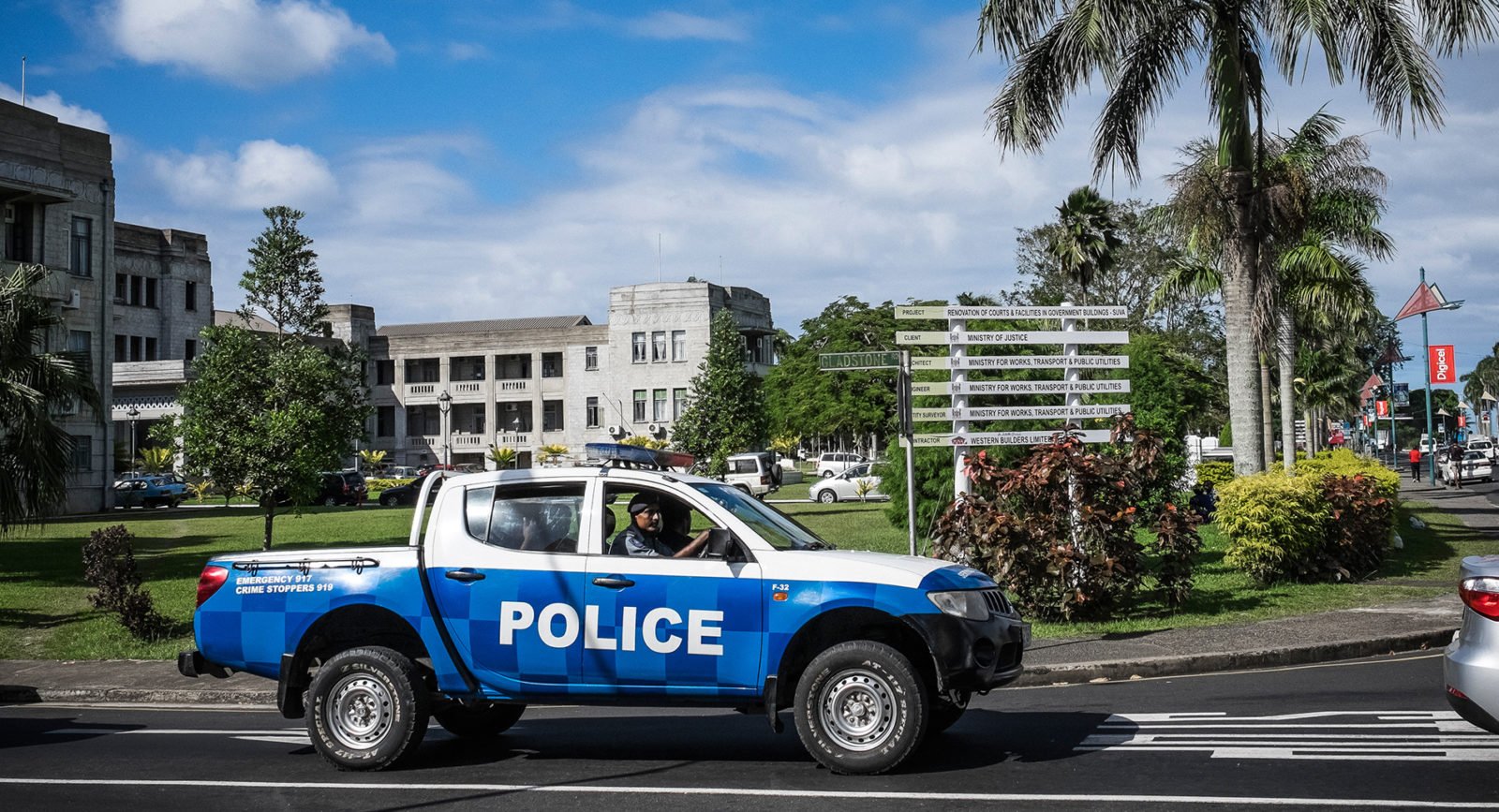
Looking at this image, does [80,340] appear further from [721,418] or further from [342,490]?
[721,418]

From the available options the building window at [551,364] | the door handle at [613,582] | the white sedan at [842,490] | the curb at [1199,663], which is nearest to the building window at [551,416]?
the building window at [551,364]

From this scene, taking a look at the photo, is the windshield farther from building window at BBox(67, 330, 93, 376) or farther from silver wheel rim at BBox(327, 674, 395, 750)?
building window at BBox(67, 330, 93, 376)

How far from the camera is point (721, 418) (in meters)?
50.9

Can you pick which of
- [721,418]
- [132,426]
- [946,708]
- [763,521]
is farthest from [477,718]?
[132,426]

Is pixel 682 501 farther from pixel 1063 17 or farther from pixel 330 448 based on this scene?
pixel 330 448

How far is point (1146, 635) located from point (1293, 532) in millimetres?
4475

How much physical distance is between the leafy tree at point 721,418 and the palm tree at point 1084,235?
1307cm

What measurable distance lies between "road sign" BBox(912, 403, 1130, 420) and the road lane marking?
930 centimetres

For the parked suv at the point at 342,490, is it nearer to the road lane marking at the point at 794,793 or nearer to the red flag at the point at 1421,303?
the red flag at the point at 1421,303

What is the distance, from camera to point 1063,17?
19.2 meters

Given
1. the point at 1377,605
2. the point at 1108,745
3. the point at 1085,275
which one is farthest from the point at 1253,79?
the point at 1085,275

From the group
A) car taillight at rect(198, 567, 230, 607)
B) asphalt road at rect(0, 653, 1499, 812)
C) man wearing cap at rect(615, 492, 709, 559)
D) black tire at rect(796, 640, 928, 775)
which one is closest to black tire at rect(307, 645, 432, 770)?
asphalt road at rect(0, 653, 1499, 812)

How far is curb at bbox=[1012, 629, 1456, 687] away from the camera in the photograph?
1159 cm

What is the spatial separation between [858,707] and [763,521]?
133 cm
